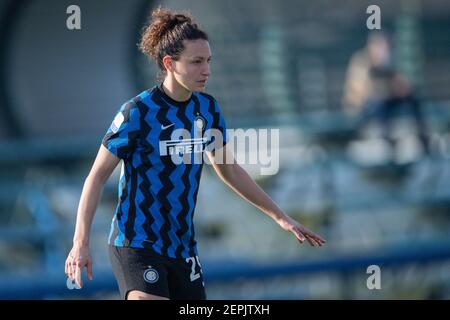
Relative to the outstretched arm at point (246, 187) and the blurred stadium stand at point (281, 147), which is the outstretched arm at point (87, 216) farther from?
the blurred stadium stand at point (281, 147)

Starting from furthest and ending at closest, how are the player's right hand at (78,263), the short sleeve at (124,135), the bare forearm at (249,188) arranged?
the bare forearm at (249,188) < the short sleeve at (124,135) < the player's right hand at (78,263)

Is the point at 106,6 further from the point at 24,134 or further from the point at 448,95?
the point at 448,95

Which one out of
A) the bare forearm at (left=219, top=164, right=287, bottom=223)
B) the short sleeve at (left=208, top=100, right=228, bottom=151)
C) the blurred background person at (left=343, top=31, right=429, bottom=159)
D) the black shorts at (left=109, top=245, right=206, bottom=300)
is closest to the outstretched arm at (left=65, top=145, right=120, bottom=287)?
the black shorts at (left=109, top=245, right=206, bottom=300)

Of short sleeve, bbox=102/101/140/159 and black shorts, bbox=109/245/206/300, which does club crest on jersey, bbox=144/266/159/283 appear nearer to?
black shorts, bbox=109/245/206/300

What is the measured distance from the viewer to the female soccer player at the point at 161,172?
536cm

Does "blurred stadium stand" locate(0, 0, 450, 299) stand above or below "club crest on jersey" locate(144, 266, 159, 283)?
above

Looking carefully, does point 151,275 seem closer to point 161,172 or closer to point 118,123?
point 161,172

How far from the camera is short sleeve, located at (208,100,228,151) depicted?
5609 millimetres

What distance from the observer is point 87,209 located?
17.5ft

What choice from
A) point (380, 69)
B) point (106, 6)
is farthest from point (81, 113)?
point (380, 69)

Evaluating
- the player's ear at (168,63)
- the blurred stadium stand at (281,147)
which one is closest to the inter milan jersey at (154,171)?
the player's ear at (168,63)

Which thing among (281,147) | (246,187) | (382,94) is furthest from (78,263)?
(281,147)

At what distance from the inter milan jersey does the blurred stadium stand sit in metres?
1.95

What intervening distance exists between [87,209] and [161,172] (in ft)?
1.18
